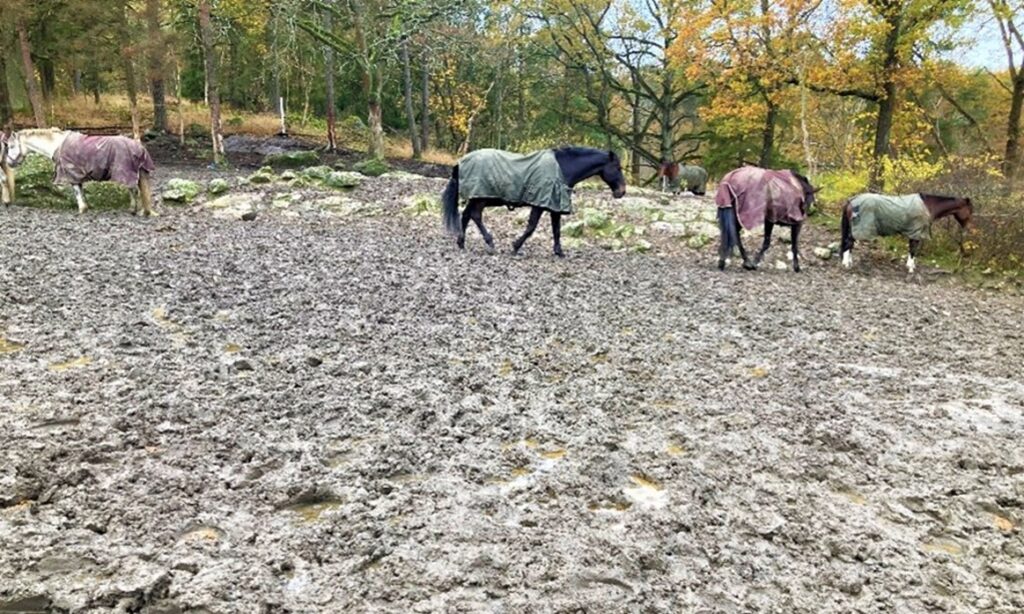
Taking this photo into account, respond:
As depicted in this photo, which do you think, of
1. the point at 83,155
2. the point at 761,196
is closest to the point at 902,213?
the point at 761,196

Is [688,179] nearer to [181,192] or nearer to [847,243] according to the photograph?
[847,243]

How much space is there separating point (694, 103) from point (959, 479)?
27.8 m

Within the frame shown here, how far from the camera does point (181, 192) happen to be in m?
12.3

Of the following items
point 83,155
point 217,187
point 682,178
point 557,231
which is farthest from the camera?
point 682,178

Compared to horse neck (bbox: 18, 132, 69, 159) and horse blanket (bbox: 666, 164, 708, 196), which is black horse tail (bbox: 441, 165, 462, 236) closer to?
horse neck (bbox: 18, 132, 69, 159)

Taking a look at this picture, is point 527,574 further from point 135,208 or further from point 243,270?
point 135,208

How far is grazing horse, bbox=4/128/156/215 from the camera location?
33.2 feet

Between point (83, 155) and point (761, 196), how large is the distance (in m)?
10.3

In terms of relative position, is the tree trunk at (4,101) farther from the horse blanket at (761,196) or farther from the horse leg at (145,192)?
the horse blanket at (761,196)

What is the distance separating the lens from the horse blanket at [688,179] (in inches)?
789

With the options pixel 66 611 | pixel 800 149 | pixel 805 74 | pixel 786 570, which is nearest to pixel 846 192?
pixel 805 74

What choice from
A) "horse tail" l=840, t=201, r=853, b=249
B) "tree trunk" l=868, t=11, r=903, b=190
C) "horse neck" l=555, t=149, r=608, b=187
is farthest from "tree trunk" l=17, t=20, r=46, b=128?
"tree trunk" l=868, t=11, r=903, b=190

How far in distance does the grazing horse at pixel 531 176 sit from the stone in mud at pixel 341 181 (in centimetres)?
562

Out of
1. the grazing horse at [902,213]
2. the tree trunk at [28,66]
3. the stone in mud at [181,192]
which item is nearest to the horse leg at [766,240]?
the grazing horse at [902,213]
